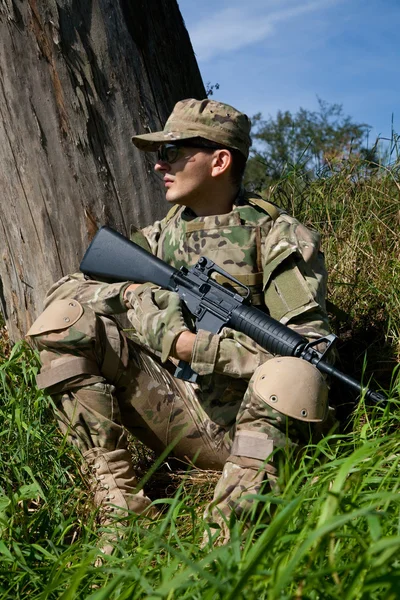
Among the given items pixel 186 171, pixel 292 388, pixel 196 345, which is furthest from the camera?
pixel 186 171

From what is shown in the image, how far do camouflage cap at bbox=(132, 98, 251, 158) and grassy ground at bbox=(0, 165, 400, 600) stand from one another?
99 centimetres

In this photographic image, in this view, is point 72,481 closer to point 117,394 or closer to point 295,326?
point 117,394

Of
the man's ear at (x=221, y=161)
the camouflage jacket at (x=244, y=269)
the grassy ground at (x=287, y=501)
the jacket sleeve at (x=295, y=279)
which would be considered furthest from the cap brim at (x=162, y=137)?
the grassy ground at (x=287, y=501)

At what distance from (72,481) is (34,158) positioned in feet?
5.35

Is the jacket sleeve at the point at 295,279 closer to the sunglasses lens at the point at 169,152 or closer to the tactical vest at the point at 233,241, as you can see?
the tactical vest at the point at 233,241

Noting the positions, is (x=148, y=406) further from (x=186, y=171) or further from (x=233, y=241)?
(x=186, y=171)

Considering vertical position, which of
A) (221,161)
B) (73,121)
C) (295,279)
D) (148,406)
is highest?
(73,121)

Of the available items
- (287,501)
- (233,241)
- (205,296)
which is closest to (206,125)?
(233,241)

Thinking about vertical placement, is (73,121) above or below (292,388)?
above

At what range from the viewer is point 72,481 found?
2.89 metres

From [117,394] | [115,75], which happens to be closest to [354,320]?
[117,394]

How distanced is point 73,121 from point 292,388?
1826 mm

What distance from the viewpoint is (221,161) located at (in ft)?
10.8

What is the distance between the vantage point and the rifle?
9.12ft
